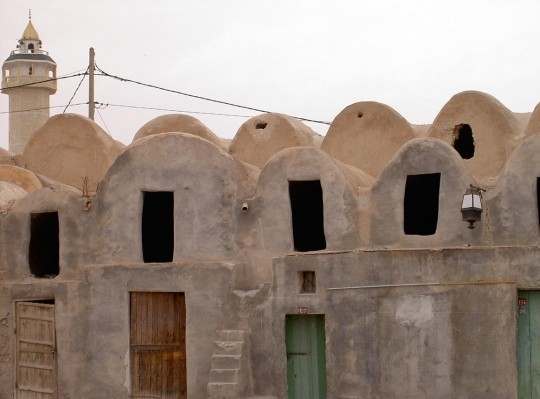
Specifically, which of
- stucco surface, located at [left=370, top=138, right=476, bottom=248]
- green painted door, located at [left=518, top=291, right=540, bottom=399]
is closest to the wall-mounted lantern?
stucco surface, located at [left=370, top=138, right=476, bottom=248]

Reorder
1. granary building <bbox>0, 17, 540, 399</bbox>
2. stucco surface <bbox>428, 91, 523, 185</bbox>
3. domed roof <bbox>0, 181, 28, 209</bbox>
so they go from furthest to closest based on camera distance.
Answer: stucco surface <bbox>428, 91, 523, 185</bbox> < domed roof <bbox>0, 181, 28, 209</bbox> < granary building <bbox>0, 17, 540, 399</bbox>

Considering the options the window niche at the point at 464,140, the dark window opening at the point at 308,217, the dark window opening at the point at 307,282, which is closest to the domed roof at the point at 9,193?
the dark window opening at the point at 308,217

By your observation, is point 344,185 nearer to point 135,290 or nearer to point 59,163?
point 135,290

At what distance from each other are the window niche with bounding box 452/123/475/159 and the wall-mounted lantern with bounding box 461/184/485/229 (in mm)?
4977

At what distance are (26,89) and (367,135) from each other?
3164cm

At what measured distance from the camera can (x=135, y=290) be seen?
19.4 m

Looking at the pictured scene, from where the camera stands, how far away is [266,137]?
Answer: 2380 centimetres

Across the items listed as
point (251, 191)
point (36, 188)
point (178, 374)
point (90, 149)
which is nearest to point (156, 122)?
point (90, 149)

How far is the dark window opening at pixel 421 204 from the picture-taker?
18703mm

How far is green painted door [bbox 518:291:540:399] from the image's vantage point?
56.0 ft

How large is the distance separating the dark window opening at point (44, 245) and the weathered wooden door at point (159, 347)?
2.66 m

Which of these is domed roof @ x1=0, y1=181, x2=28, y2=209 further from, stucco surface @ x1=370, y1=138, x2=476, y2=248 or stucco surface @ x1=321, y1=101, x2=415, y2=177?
stucco surface @ x1=370, y1=138, x2=476, y2=248

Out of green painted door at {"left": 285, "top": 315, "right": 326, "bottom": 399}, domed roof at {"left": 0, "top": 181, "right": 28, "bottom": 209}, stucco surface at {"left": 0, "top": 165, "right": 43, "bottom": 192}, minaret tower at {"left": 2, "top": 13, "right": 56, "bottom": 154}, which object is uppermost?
minaret tower at {"left": 2, "top": 13, "right": 56, "bottom": 154}

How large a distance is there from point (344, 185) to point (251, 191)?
1.88m
